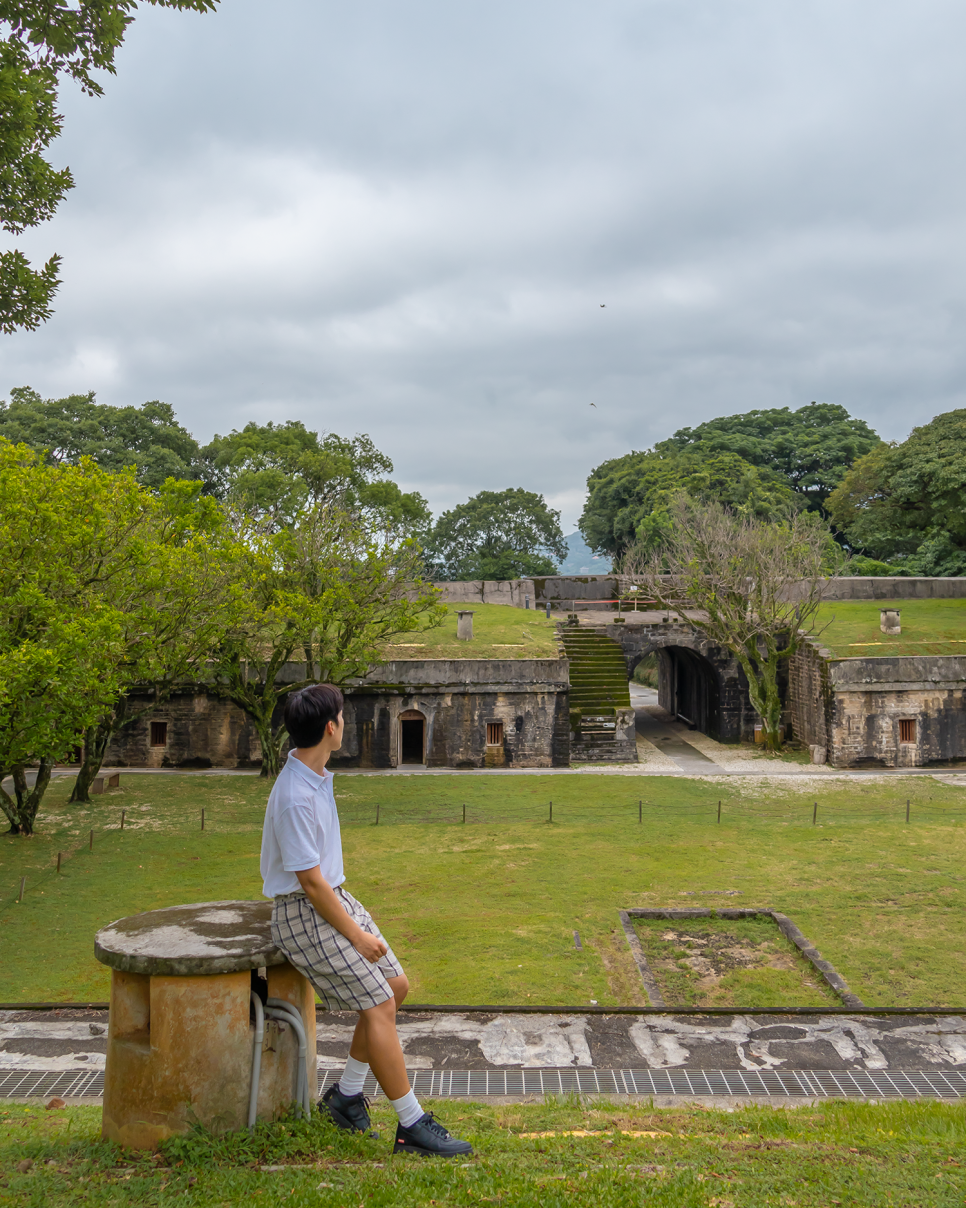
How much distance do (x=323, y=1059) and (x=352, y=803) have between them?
1215 centimetres

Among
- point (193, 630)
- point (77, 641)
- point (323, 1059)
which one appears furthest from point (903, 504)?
point (323, 1059)

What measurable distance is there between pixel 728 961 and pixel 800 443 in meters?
47.1

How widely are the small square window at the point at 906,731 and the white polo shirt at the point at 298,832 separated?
22114mm

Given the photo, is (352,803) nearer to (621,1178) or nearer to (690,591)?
(690,591)

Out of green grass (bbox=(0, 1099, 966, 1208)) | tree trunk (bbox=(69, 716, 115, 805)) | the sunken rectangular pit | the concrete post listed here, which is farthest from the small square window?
green grass (bbox=(0, 1099, 966, 1208))

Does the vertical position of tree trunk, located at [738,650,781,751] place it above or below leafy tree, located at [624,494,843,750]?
below

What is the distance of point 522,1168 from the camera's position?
382 centimetres

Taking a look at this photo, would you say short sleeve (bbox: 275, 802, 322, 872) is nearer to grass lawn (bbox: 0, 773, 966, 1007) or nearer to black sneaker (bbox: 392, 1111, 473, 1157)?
black sneaker (bbox: 392, 1111, 473, 1157)

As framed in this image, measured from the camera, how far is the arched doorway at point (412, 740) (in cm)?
2400

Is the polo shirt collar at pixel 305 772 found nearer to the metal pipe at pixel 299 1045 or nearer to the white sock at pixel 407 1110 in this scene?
the metal pipe at pixel 299 1045

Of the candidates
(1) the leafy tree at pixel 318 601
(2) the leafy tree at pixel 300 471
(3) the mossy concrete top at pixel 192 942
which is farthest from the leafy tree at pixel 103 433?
(3) the mossy concrete top at pixel 192 942

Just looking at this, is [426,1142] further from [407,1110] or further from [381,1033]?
[381,1033]

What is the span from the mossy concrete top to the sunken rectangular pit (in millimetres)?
4362

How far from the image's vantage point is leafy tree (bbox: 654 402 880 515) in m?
50.0
